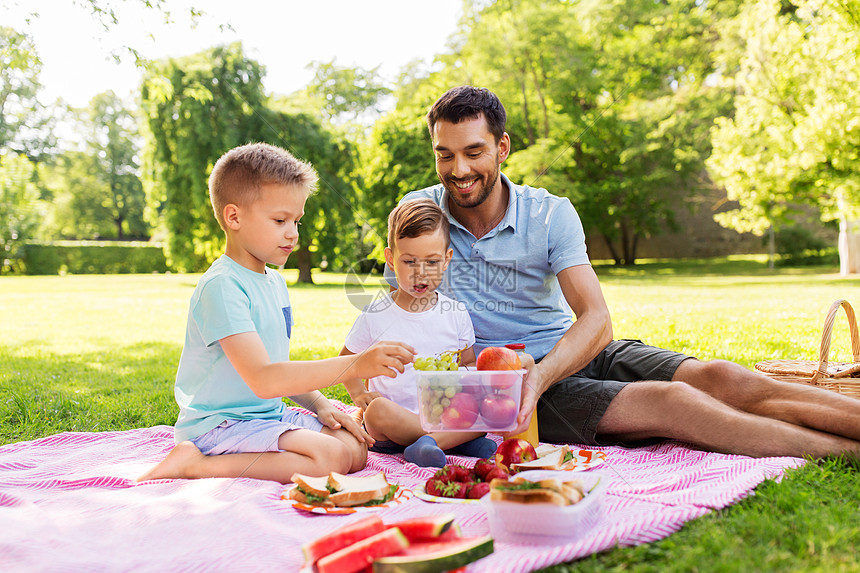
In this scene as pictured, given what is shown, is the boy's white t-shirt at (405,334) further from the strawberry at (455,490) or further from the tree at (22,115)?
the tree at (22,115)

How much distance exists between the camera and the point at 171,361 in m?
6.11

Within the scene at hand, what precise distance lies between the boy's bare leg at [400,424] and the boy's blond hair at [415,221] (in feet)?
2.57

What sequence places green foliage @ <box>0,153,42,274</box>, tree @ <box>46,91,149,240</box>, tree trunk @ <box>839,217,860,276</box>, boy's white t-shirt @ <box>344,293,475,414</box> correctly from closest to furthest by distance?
boy's white t-shirt @ <box>344,293,475,414</box> < tree trunk @ <box>839,217,860,276</box> < green foliage @ <box>0,153,42,274</box> < tree @ <box>46,91,149,240</box>

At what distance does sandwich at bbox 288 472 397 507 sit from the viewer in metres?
2.17

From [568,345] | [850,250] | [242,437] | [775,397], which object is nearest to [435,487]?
[242,437]

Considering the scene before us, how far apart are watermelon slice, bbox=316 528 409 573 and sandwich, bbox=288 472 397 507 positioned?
1.55 feet

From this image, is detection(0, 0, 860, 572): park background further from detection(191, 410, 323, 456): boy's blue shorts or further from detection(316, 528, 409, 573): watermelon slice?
detection(191, 410, 323, 456): boy's blue shorts

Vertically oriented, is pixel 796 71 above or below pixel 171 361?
above

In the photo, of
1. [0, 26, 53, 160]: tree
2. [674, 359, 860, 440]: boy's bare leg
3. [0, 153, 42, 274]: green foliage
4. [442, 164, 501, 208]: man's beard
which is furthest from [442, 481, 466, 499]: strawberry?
[0, 153, 42, 274]: green foliage

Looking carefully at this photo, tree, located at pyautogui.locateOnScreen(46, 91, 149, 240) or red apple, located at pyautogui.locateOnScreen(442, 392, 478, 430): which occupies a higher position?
tree, located at pyautogui.locateOnScreen(46, 91, 149, 240)

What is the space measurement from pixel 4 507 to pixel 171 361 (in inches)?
160

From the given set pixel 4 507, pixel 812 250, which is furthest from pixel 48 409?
pixel 812 250

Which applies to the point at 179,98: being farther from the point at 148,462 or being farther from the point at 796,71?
the point at 148,462

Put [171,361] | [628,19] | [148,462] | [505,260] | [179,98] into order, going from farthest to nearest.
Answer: [628,19] < [179,98] < [171,361] < [505,260] < [148,462]
